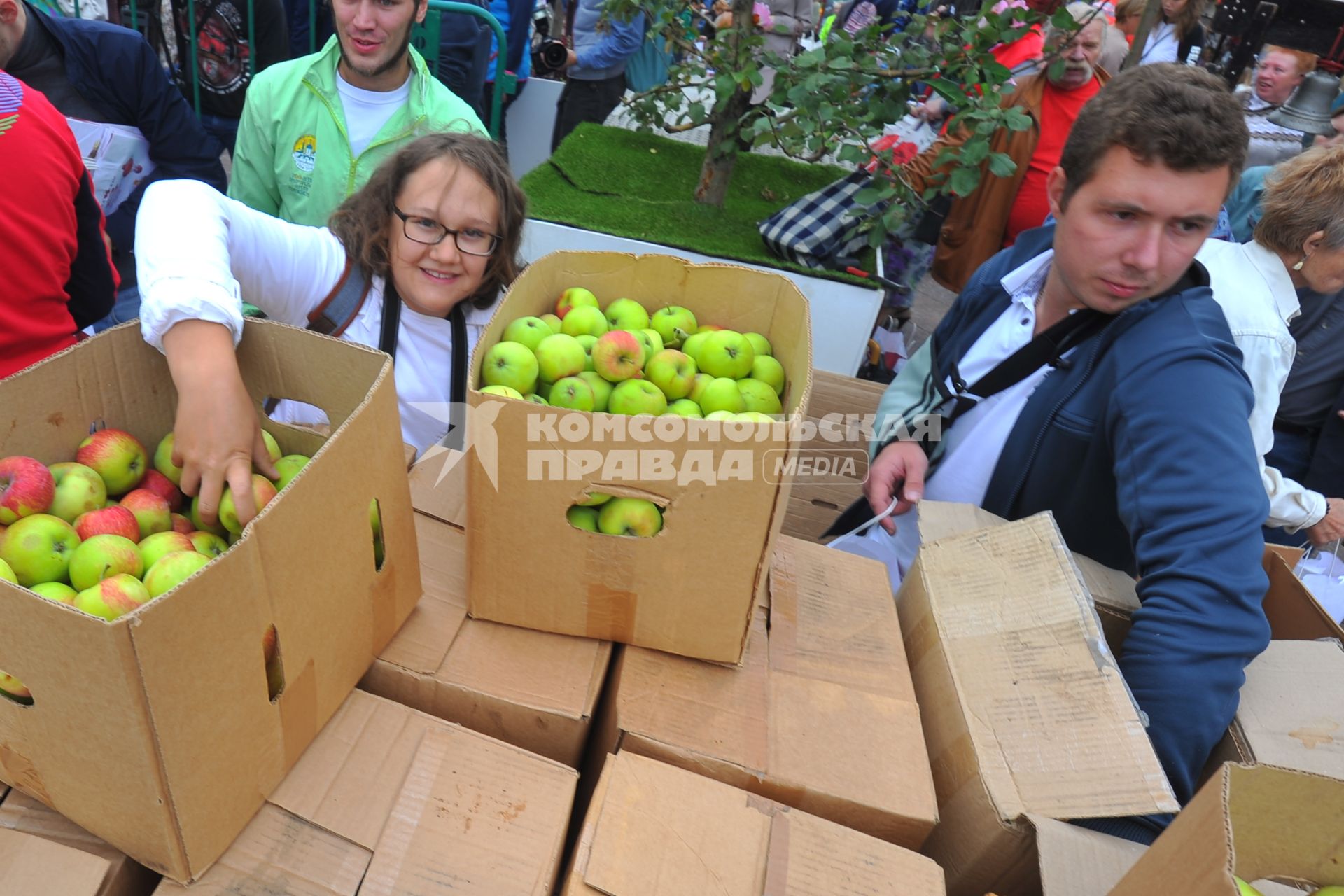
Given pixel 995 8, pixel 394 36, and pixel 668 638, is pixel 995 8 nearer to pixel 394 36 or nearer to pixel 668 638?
pixel 394 36

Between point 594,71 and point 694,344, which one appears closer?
point 694,344

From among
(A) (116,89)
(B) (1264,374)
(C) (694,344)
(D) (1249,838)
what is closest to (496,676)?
(C) (694,344)

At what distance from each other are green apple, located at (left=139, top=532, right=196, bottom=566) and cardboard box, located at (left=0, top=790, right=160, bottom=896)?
0.29 m

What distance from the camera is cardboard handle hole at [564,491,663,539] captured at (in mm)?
1218

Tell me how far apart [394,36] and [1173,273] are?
2364mm

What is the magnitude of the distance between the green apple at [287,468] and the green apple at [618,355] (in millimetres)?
529

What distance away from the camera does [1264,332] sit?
188 cm

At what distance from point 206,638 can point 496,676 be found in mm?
466

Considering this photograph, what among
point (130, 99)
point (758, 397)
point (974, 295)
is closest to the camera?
point (758, 397)

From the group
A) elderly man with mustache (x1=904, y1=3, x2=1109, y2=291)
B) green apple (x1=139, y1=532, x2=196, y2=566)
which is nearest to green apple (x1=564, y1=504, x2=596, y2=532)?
green apple (x1=139, y1=532, x2=196, y2=566)

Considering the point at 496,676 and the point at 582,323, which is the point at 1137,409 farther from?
the point at 496,676

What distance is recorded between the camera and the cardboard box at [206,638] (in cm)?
81

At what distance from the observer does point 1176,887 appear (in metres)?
→ 0.83

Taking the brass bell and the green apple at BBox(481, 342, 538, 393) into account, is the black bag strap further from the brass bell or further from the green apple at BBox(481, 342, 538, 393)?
the brass bell
